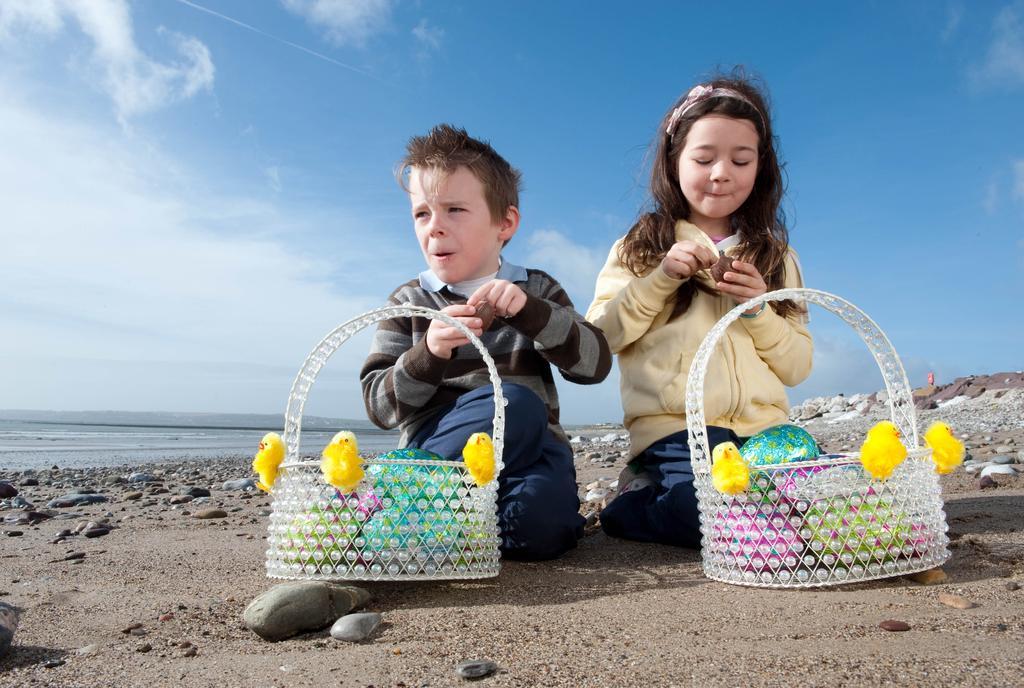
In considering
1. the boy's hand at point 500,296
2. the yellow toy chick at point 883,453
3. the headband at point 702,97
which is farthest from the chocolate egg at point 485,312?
the headband at point 702,97

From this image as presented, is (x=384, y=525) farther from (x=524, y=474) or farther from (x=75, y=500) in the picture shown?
(x=75, y=500)

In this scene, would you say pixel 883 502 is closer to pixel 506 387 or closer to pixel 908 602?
pixel 908 602

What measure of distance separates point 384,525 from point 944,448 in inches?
78.4

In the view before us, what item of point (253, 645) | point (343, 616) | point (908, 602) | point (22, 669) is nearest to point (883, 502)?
point (908, 602)

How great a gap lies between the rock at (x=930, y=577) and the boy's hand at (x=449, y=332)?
70.3 inches

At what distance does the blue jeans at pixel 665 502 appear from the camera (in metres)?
3.30

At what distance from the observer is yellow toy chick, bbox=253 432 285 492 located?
2600mm

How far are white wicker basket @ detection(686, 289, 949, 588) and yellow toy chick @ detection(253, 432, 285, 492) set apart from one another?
1468 mm

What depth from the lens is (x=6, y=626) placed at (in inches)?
82.1

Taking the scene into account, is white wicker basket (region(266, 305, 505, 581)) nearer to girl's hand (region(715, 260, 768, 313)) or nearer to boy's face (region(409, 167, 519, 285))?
boy's face (region(409, 167, 519, 285))

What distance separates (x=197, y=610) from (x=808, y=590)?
2.05 metres

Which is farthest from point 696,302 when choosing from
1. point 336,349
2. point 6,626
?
point 6,626

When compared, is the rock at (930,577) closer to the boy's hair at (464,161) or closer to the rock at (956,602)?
the rock at (956,602)

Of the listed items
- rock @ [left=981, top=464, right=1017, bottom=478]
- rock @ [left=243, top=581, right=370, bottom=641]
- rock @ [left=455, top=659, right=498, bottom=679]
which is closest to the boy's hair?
rock @ [left=243, top=581, right=370, bottom=641]
